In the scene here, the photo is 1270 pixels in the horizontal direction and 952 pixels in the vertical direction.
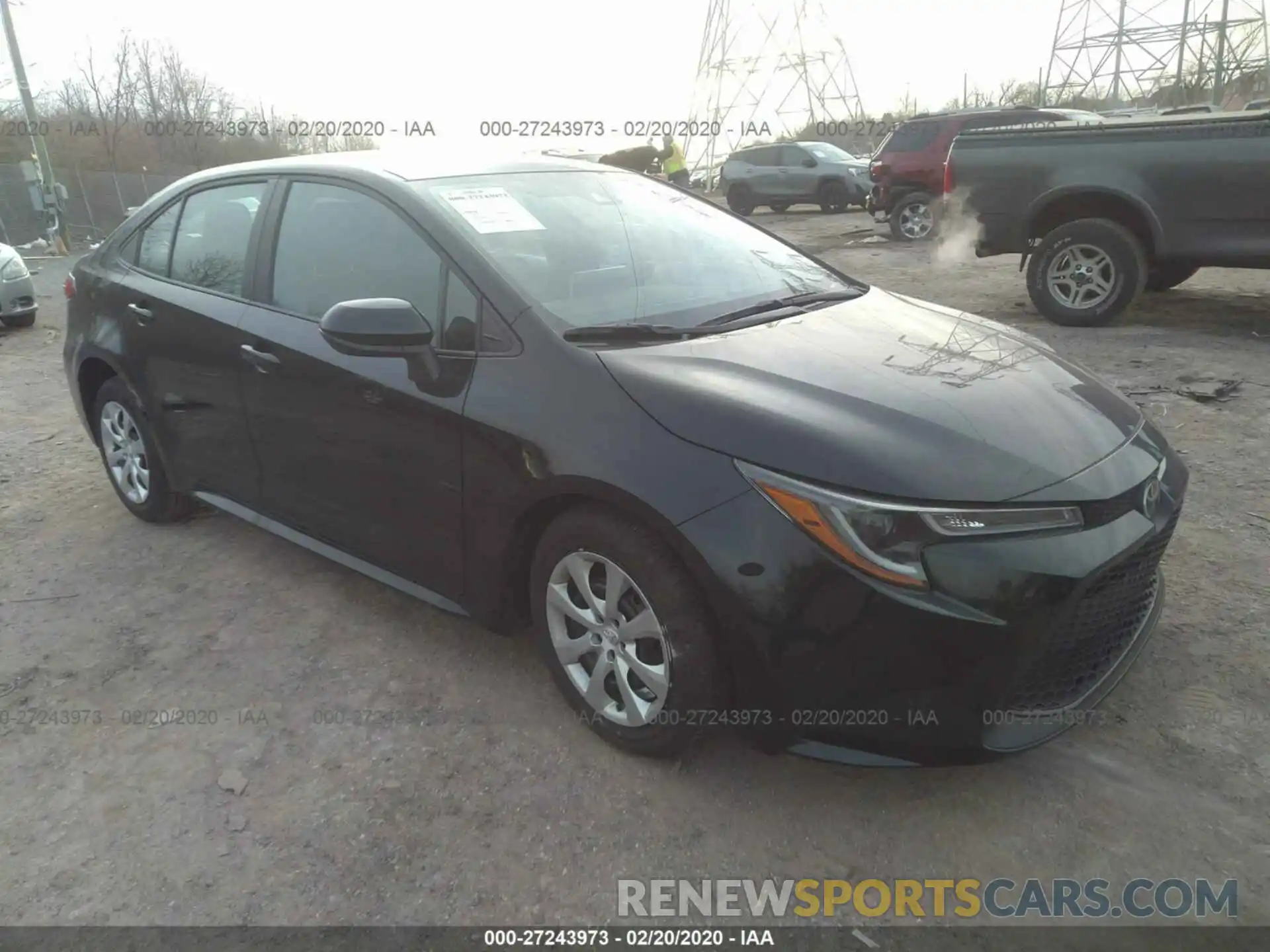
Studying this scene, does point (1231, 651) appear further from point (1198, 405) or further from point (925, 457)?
point (1198, 405)

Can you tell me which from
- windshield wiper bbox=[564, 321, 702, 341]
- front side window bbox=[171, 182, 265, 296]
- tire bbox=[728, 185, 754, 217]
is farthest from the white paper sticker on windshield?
tire bbox=[728, 185, 754, 217]

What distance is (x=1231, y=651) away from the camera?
9.40 ft

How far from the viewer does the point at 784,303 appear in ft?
9.90

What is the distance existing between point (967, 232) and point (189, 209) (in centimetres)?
618

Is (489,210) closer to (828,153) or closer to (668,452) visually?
(668,452)

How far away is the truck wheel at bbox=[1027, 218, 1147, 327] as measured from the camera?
6781 millimetres

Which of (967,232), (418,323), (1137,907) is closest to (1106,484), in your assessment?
(1137,907)

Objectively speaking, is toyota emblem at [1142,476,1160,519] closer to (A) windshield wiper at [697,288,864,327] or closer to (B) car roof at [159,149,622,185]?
(A) windshield wiper at [697,288,864,327]

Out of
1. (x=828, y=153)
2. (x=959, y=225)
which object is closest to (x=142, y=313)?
(x=959, y=225)

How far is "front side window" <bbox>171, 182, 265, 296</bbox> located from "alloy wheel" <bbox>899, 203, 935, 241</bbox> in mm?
11711

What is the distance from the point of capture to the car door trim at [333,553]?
9.50 feet

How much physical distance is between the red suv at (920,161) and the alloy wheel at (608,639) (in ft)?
40.0

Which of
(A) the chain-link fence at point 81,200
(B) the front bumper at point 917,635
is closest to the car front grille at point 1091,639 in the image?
(B) the front bumper at point 917,635

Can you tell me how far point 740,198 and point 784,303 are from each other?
60.8ft
